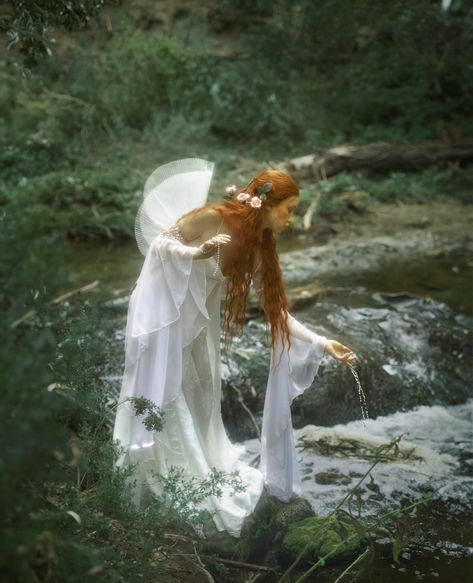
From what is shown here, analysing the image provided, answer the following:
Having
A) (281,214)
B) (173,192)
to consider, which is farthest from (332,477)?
(173,192)

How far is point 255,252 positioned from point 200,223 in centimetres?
34

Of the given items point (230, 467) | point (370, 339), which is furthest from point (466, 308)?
point (230, 467)

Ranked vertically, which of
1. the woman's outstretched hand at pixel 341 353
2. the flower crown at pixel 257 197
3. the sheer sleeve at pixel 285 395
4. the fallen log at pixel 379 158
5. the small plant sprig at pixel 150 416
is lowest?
the fallen log at pixel 379 158

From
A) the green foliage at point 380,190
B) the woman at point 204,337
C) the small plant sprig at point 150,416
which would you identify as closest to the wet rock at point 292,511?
the woman at point 204,337

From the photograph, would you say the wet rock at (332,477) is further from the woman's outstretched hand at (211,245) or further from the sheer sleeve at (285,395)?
the woman's outstretched hand at (211,245)

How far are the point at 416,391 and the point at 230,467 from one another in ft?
7.68

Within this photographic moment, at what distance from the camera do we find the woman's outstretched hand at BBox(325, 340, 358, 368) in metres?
3.82

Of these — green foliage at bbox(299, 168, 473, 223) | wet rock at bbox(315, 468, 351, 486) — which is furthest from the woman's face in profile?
green foliage at bbox(299, 168, 473, 223)

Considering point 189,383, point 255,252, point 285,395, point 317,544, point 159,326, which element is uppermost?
A: point 255,252

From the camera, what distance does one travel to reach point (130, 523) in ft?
10.2

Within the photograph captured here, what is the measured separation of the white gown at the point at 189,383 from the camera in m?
3.65

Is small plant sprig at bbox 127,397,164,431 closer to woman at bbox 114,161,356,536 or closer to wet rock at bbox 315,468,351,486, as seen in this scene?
woman at bbox 114,161,356,536

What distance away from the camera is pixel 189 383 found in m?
3.96

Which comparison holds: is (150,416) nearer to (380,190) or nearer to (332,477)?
(332,477)
